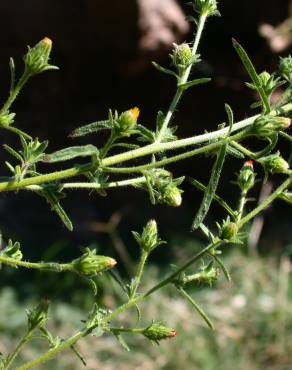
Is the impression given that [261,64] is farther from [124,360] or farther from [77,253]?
[124,360]

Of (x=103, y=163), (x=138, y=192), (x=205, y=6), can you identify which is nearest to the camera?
(x=103, y=163)

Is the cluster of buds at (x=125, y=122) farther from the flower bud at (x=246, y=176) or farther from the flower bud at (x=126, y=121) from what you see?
the flower bud at (x=246, y=176)

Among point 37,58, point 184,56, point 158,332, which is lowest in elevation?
point 158,332

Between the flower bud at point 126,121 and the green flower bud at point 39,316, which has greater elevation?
the flower bud at point 126,121

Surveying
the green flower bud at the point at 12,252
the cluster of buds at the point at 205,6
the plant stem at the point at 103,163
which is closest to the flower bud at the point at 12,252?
the green flower bud at the point at 12,252

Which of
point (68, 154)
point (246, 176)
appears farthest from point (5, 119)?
point (246, 176)

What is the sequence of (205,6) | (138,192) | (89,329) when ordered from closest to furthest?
(89,329)
(205,6)
(138,192)

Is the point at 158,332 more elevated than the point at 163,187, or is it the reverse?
the point at 163,187

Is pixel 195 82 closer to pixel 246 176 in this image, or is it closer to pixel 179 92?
pixel 179 92
